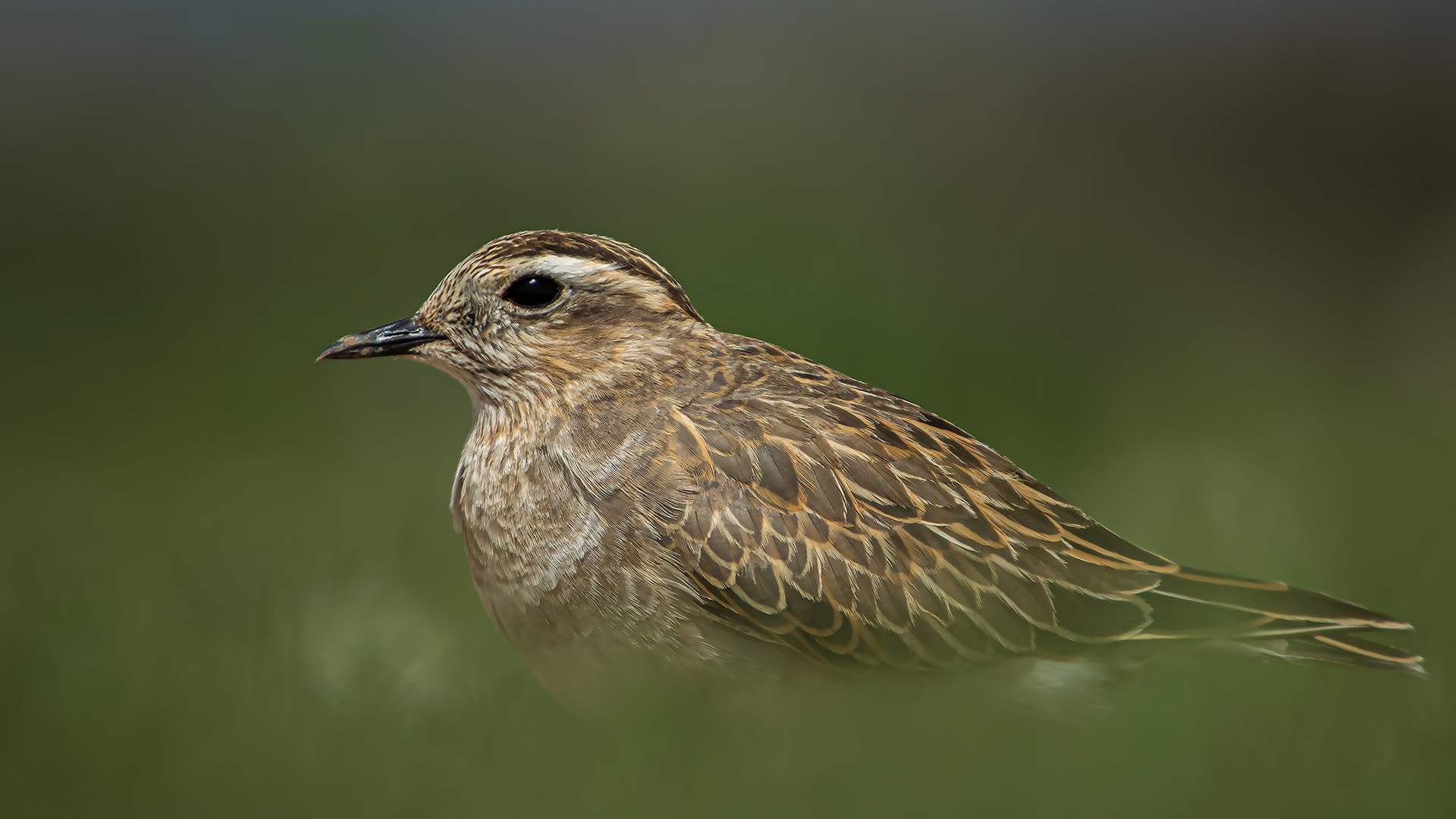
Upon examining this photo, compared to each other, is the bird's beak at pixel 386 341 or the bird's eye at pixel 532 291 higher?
the bird's eye at pixel 532 291

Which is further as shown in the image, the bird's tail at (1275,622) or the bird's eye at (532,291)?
the bird's eye at (532,291)

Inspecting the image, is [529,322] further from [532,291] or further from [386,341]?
[386,341]

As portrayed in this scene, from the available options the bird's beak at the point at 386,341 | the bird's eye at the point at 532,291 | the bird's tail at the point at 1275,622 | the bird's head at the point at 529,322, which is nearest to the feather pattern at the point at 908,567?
the bird's tail at the point at 1275,622

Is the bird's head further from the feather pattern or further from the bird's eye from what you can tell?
the feather pattern

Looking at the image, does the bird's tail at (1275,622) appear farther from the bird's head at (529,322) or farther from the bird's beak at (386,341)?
the bird's beak at (386,341)

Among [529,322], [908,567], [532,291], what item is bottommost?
[908,567]

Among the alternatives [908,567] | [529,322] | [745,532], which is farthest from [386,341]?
[908,567]

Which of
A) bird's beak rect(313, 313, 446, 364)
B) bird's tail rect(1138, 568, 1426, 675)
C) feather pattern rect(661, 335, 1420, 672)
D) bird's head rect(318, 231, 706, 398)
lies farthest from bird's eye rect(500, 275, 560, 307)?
bird's tail rect(1138, 568, 1426, 675)

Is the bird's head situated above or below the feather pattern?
above
